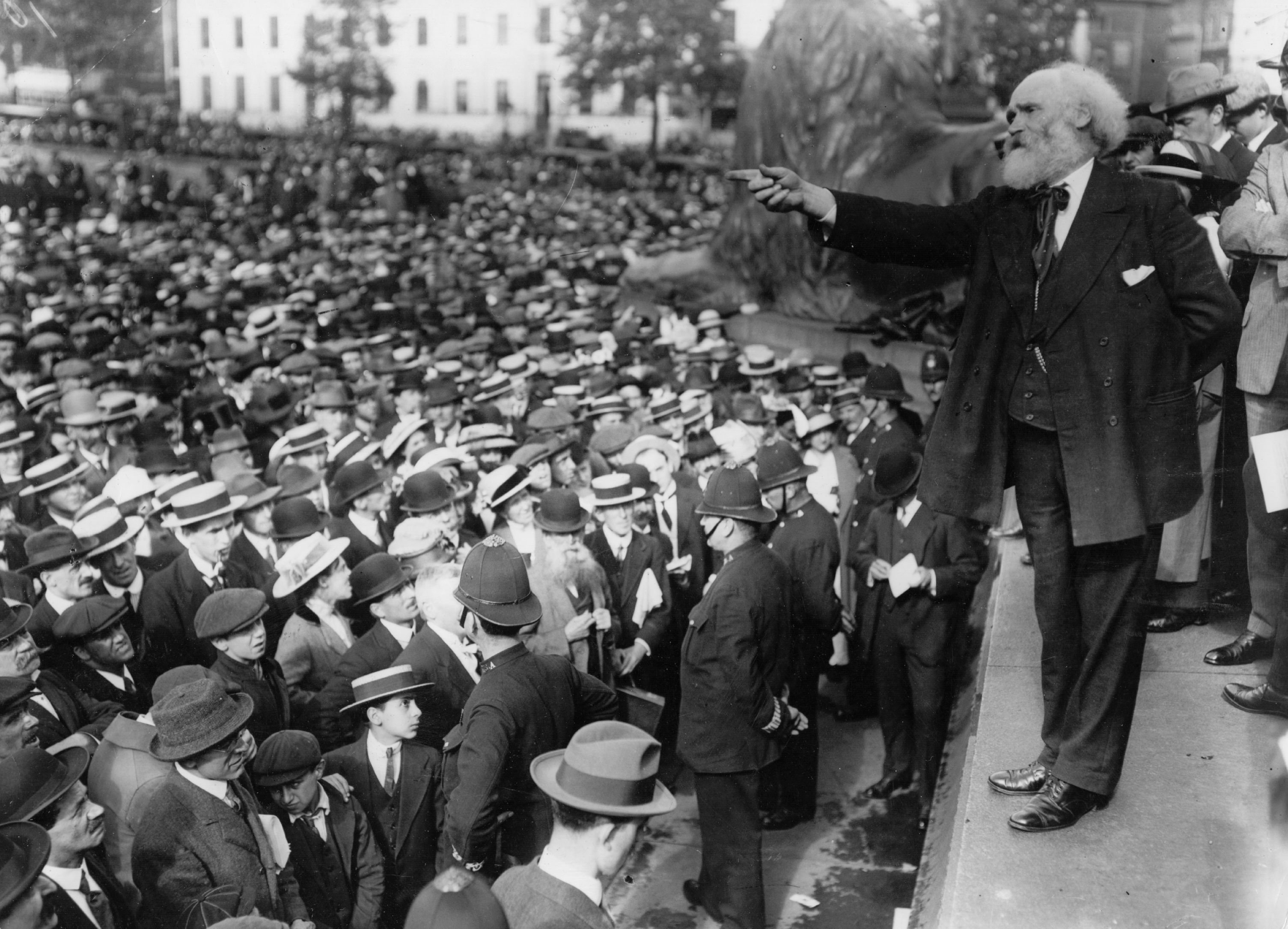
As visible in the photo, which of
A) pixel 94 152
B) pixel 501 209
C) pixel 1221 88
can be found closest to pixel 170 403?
pixel 1221 88

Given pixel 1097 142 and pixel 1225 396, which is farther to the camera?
pixel 1225 396

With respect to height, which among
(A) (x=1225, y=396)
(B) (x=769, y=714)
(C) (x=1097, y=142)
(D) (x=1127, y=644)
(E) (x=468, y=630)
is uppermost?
(C) (x=1097, y=142)

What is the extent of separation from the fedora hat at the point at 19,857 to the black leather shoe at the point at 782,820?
431 cm

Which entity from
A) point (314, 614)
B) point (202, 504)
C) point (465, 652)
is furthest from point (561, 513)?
point (202, 504)

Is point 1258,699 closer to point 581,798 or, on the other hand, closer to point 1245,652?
point 1245,652

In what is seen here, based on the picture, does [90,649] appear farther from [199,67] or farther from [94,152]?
[199,67]

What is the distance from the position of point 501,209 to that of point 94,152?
62.7 feet

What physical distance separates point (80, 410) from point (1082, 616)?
8175 millimetres

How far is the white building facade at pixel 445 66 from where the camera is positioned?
39.4m

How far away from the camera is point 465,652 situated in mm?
5289

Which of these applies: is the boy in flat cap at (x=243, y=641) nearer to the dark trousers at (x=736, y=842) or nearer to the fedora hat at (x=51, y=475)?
the dark trousers at (x=736, y=842)

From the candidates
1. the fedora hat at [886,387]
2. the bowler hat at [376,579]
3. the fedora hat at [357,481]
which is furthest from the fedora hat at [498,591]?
the fedora hat at [886,387]

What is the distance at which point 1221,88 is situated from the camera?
553cm

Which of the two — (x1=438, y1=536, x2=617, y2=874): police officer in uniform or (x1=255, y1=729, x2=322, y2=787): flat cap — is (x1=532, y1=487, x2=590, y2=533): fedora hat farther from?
(x1=255, y1=729, x2=322, y2=787): flat cap
